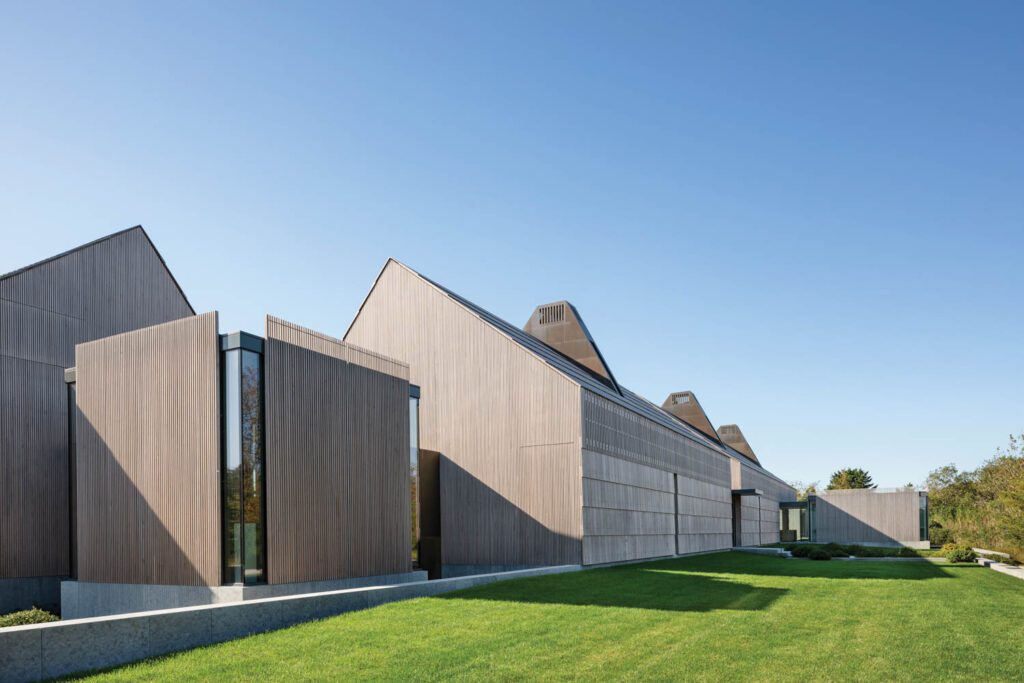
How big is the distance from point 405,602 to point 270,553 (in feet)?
10.1

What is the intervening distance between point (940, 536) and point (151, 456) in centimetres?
4669

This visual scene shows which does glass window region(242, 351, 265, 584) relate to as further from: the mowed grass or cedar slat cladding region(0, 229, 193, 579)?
cedar slat cladding region(0, 229, 193, 579)

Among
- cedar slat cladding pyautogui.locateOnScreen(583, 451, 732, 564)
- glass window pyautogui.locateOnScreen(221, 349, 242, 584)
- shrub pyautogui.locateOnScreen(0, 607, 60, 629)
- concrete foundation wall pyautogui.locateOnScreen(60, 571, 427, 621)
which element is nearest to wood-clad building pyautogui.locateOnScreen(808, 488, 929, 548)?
cedar slat cladding pyautogui.locateOnScreen(583, 451, 732, 564)

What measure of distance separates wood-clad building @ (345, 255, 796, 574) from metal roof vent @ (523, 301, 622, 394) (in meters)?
4.47

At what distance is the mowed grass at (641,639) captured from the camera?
9.70 m

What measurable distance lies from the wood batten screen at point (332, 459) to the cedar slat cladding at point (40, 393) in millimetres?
10363

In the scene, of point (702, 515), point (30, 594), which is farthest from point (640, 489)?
point (30, 594)

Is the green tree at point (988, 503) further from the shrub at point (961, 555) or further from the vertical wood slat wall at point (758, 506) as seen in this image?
the vertical wood slat wall at point (758, 506)

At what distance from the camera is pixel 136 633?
10172 mm

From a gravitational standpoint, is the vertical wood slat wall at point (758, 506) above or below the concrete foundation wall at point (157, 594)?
below

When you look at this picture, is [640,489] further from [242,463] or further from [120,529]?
[120,529]

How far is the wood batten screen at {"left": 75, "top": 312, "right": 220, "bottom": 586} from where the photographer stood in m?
15.8

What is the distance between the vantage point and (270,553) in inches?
621

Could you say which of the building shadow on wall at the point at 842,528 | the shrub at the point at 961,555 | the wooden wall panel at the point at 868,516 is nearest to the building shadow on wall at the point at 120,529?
the shrub at the point at 961,555
